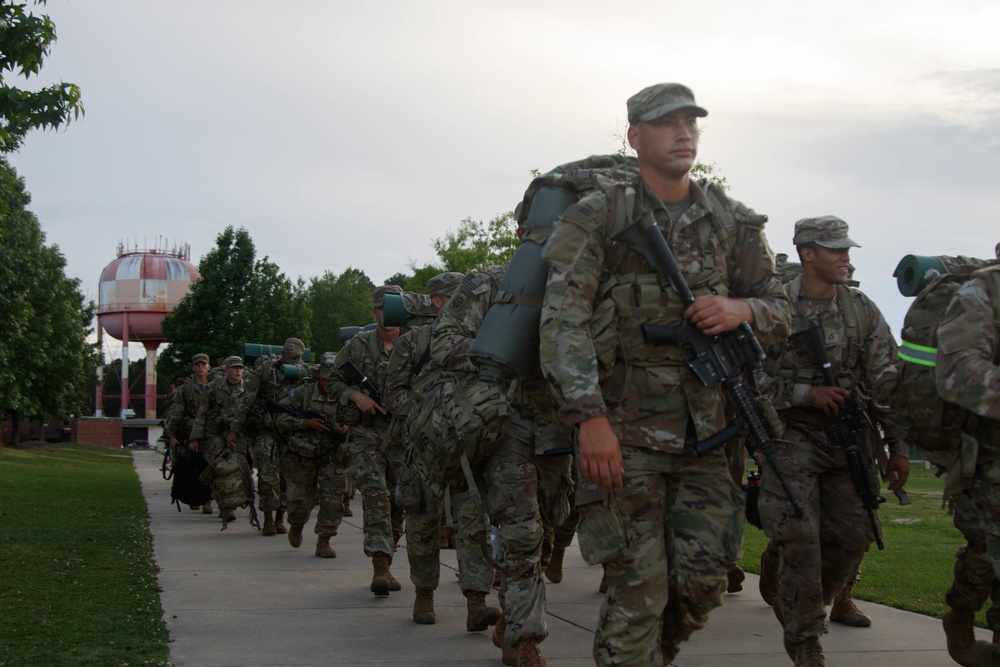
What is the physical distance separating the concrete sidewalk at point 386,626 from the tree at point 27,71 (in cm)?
402

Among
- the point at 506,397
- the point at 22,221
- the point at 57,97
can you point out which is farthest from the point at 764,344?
the point at 22,221

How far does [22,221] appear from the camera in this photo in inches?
1754

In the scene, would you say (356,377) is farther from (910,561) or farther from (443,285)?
(910,561)

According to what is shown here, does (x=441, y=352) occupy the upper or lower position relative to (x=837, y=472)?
upper

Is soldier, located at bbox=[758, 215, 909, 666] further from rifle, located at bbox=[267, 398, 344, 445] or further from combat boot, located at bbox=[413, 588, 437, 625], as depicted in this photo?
rifle, located at bbox=[267, 398, 344, 445]

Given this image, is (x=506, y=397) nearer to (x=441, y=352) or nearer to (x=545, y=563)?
(x=441, y=352)

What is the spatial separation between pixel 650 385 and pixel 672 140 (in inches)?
37.0

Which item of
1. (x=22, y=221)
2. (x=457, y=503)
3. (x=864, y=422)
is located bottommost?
(x=457, y=503)

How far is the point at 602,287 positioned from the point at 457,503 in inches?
115

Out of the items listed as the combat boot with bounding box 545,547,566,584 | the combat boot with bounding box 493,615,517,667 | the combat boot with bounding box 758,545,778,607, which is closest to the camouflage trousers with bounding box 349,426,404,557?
the combat boot with bounding box 545,547,566,584

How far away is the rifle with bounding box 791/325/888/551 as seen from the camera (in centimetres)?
634

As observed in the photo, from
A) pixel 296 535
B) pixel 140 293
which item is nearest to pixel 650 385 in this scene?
pixel 296 535

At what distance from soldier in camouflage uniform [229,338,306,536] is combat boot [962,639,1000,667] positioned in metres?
9.22

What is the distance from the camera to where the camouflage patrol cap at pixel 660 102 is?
4512 mm
